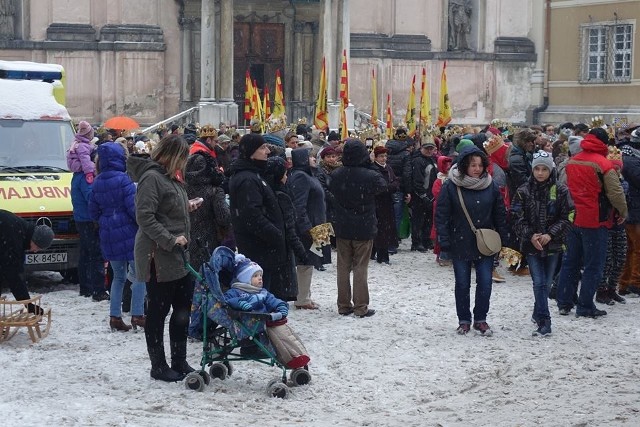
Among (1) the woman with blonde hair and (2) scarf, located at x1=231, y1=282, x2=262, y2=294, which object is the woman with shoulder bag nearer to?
(2) scarf, located at x1=231, y1=282, x2=262, y2=294

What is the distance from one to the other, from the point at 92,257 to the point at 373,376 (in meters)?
4.49

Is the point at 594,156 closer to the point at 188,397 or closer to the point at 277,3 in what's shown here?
the point at 188,397

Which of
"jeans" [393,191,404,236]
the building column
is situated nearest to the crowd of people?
"jeans" [393,191,404,236]

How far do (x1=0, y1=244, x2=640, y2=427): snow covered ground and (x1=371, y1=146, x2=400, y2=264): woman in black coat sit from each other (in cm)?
329

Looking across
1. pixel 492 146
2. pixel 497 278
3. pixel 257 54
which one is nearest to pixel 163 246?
pixel 497 278

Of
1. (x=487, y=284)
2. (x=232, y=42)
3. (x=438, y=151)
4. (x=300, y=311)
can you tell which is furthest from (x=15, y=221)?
(x=232, y=42)

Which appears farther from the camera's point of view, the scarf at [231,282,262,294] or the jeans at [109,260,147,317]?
the jeans at [109,260,147,317]

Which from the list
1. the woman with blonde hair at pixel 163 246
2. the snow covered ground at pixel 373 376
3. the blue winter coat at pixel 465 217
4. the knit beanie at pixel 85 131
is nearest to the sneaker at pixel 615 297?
the snow covered ground at pixel 373 376

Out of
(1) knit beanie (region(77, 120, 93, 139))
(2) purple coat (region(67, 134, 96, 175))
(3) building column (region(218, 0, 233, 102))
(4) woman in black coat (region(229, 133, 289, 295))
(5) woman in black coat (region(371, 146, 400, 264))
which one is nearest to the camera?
(4) woman in black coat (region(229, 133, 289, 295))

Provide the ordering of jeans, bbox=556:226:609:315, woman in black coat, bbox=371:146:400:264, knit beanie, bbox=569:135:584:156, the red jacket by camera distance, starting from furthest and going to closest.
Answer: woman in black coat, bbox=371:146:400:264 → knit beanie, bbox=569:135:584:156 → jeans, bbox=556:226:609:315 → the red jacket

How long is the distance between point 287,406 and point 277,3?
24052 mm

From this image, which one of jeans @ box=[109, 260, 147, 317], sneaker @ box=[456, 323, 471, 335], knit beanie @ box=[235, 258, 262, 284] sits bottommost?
sneaker @ box=[456, 323, 471, 335]

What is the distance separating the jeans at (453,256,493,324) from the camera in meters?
10.9

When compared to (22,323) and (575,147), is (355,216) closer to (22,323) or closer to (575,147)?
(575,147)
